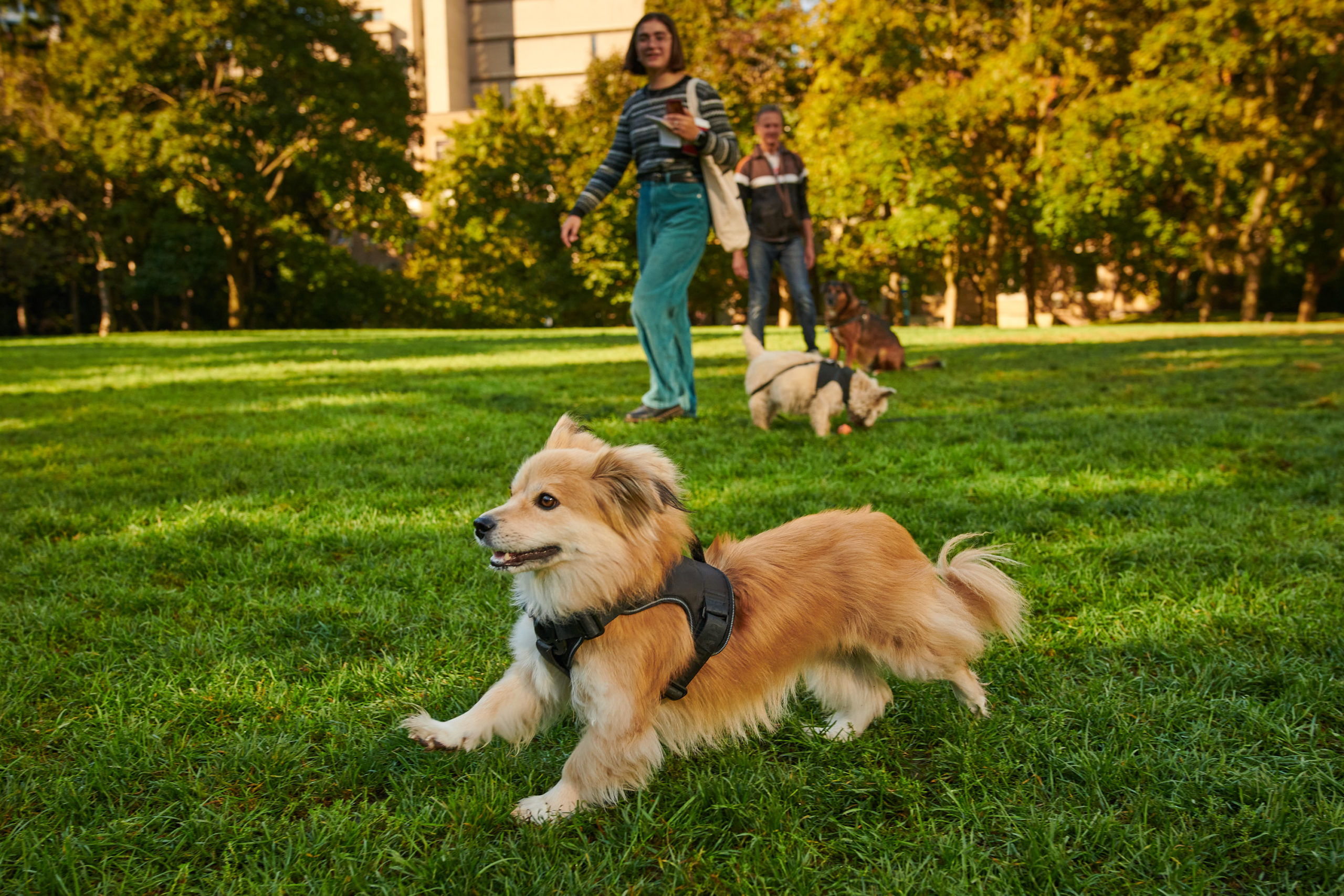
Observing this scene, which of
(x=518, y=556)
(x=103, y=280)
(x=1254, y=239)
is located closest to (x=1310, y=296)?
(x=1254, y=239)

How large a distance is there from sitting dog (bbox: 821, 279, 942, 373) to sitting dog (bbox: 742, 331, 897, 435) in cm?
454

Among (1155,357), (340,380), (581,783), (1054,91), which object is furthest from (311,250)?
(581,783)

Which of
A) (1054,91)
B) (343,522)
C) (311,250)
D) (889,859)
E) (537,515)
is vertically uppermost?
(1054,91)

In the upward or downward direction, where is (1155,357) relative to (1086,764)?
upward

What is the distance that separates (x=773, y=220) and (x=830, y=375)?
121 inches

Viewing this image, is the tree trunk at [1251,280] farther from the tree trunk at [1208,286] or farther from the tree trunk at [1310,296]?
the tree trunk at [1310,296]

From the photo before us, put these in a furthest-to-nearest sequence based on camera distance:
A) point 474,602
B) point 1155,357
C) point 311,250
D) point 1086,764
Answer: point 311,250, point 1155,357, point 474,602, point 1086,764

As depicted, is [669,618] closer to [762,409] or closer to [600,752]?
[600,752]

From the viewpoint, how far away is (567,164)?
37.4 meters

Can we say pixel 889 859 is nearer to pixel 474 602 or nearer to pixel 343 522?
pixel 474 602

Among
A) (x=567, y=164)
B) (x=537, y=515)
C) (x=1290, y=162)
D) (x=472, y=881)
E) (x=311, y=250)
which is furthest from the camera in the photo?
(x=567, y=164)

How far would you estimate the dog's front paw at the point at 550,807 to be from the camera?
6.68ft

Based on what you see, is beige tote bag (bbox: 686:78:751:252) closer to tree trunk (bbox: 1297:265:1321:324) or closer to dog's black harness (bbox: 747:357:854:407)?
dog's black harness (bbox: 747:357:854:407)

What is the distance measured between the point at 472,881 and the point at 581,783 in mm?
336
